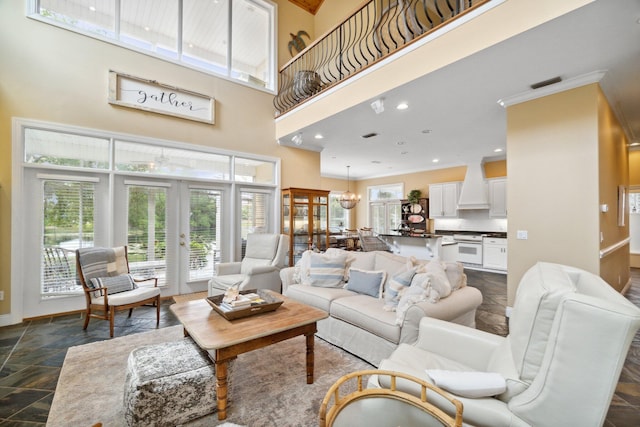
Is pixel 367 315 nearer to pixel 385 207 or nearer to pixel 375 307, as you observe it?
pixel 375 307

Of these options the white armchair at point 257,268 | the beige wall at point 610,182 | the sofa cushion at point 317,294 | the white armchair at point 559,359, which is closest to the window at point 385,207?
the beige wall at point 610,182

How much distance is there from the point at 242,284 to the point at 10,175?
3169 millimetres

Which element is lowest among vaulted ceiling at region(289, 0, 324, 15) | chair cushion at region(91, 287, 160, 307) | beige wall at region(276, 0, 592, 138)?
chair cushion at region(91, 287, 160, 307)

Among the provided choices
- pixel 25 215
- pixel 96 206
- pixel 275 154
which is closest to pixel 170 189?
pixel 96 206

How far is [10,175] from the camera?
3.46 m

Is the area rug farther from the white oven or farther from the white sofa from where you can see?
the white oven

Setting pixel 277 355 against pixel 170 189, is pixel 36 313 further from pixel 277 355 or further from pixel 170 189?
pixel 277 355

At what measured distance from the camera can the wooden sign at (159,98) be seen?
4.18 meters

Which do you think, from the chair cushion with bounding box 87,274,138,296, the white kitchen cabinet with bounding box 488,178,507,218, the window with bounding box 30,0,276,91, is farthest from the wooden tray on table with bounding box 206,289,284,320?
the white kitchen cabinet with bounding box 488,178,507,218

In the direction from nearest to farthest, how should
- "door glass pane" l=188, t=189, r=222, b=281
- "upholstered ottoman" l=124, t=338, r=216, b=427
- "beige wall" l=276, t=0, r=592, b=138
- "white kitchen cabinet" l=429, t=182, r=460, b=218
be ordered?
"upholstered ottoman" l=124, t=338, r=216, b=427 < "beige wall" l=276, t=0, r=592, b=138 < "door glass pane" l=188, t=189, r=222, b=281 < "white kitchen cabinet" l=429, t=182, r=460, b=218

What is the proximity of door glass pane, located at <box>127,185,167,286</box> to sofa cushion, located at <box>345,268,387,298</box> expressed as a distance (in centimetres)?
323

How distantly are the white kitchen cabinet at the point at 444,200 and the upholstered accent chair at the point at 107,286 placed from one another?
7680 millimetres

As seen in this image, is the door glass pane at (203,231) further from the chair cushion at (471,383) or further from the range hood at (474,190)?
the range hood at (474,190)

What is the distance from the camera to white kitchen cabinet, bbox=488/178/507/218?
23.4 feet
